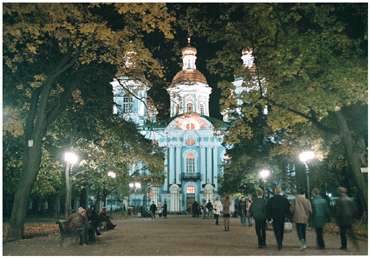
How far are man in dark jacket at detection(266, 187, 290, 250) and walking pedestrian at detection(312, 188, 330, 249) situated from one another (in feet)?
2.49

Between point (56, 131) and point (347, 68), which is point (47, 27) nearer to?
point (347, 68)

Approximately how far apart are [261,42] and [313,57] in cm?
208

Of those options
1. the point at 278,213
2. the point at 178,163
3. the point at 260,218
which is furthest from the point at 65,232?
the point at 178,163

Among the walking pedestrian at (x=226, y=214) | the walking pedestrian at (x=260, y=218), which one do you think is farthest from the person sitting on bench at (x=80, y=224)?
the walking pedestrian at (x=226, y=214)

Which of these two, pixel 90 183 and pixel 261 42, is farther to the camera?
pixel 90 183

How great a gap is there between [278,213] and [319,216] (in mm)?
1129

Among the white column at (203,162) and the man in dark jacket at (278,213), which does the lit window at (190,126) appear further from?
the man in dark jacket at (278,213)

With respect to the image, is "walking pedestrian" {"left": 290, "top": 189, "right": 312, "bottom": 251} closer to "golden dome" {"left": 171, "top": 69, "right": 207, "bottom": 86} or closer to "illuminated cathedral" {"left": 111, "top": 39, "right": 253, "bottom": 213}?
"golden dome" {"left": 171, "top": 69, "right": 207, "bottom": 86}

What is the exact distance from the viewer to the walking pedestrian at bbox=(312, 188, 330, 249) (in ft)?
51.3

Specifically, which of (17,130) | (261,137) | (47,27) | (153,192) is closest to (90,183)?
(261,137)

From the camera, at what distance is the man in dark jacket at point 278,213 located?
15.4 m

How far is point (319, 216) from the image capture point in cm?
1576

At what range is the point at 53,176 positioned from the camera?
109 ft

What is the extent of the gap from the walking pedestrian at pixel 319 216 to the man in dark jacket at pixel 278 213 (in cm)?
76
